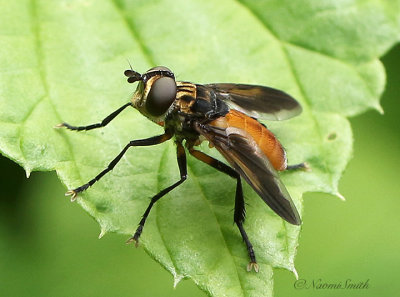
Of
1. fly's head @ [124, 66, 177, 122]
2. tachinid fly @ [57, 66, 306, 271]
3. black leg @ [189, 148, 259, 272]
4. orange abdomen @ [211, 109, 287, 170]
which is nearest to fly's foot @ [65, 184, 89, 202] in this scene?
tachinid fly @ [57, 66, 306, 271]

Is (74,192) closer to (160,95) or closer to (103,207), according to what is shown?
(103,207)

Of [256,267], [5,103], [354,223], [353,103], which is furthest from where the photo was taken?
[354,223]

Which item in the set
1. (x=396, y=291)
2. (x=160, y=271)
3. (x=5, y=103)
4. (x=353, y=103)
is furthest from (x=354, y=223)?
(x=5, y=103)

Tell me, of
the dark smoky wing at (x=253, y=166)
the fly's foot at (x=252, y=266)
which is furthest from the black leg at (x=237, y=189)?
the dark smoky wing at (x=253, y=166)

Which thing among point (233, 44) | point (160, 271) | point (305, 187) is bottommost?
point (160, 271)

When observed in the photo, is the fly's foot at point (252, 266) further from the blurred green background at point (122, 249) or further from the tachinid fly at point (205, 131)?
the blurred green background at point (122, 249)

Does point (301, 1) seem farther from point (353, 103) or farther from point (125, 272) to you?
point (125, 272)
